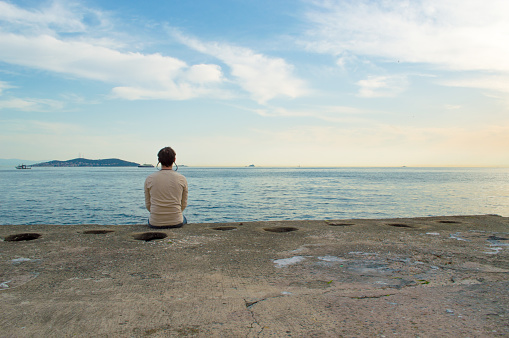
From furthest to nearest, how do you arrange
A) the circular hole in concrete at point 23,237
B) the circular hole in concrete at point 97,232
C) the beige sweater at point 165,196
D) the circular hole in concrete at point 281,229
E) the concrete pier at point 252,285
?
the circular hole in concrete at point 281,229, the circular hole in concrete at point 97,232, the beige sweater at point 165,196, the circular hole in concrete at point 23,237, the concrete pier at point 252,285

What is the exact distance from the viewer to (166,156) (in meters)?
7.02

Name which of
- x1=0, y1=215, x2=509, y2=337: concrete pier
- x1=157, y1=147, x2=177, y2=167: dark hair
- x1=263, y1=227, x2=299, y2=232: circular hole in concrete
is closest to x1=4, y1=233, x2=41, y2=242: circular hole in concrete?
x1=0, y1=215, x2=509, y2=337: concrete pier

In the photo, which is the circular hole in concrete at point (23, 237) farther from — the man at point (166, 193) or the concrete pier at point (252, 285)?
the man at point (166, 193)

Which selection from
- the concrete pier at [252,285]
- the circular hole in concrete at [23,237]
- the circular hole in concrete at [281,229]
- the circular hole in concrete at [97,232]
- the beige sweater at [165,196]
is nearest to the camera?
the concrete pier at [252,285]

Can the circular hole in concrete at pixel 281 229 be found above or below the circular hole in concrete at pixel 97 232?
below

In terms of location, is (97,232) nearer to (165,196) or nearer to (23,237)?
(23,237)

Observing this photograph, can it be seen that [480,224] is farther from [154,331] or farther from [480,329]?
[154,331]

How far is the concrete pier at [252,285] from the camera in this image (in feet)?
9.38

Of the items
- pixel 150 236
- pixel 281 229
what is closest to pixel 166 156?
pixel 150 236

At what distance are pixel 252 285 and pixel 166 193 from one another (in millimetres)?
3651

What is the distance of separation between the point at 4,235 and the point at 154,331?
222 inches

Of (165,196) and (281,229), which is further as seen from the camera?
(281,229)

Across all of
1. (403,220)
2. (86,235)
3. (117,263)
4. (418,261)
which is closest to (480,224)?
(403,220)

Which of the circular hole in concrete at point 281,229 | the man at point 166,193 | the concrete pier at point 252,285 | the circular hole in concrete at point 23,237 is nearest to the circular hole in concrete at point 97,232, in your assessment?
the concrete pier at point 252,285
